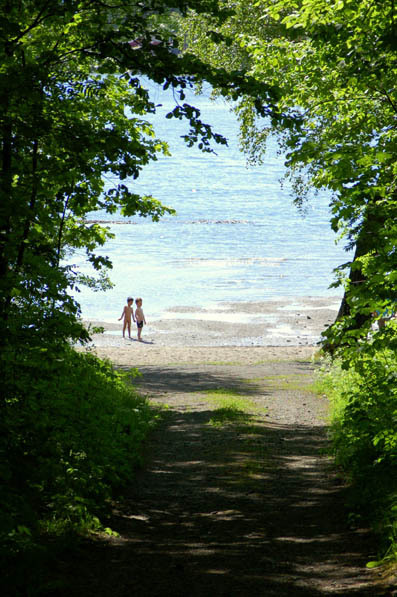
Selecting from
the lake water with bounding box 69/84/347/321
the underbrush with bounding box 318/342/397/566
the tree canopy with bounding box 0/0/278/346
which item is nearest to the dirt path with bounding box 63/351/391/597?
the underbrush with bounding box 318/342/397/566

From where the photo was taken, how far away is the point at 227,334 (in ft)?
97.4

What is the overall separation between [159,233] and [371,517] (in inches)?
2507

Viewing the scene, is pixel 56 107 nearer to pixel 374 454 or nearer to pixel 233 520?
pixel 233 520

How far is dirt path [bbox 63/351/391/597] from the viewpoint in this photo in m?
5.27

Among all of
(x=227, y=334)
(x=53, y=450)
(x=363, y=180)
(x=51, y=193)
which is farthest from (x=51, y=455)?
(x=227, y=334)

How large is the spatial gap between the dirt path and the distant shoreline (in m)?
15.5

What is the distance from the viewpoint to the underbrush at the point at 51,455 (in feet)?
15.8

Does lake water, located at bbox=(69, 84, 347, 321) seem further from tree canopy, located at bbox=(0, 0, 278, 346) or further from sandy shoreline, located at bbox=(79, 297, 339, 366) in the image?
sandy shoreline, located at bbox=(79, 297, 339, 366)

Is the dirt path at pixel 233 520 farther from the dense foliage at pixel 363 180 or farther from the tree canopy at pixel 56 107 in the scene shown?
the tree canopy at pixel 56 107

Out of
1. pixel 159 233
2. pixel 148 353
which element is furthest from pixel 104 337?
pixel 159 233

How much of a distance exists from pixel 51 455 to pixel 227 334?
23.4 metres

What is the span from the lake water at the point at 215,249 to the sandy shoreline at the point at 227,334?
198 cm

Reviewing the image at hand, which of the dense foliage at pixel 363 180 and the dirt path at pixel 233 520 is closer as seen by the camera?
the dirt path at pixel 233 520

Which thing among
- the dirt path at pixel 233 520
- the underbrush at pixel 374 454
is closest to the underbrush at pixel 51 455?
the dirt path at pixel 233 520
